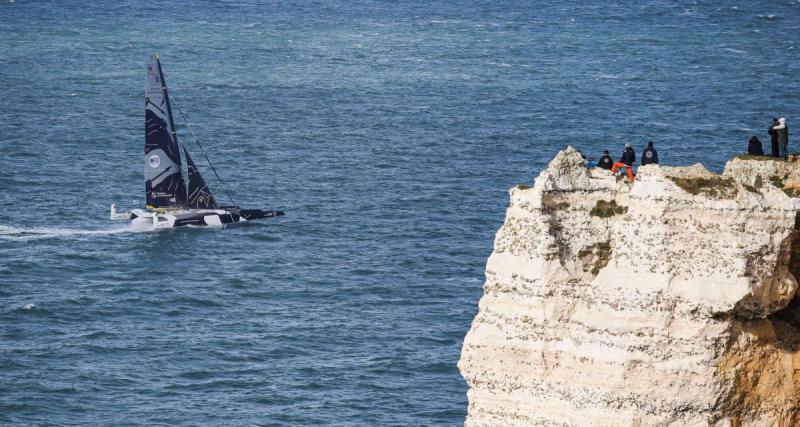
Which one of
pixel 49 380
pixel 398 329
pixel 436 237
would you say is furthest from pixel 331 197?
pixel 49 380

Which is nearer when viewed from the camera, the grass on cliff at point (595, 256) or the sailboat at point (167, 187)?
the grass on cliff at point (595, 256)

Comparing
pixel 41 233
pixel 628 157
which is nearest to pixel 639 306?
pixel 628 157

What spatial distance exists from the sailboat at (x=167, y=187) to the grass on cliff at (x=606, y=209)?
120m

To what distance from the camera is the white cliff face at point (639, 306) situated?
53.0 meters

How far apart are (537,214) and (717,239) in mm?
6020

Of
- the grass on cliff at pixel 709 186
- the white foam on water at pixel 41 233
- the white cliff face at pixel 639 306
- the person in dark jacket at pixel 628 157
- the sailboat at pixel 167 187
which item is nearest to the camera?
the white cliff face at pixel 639 306

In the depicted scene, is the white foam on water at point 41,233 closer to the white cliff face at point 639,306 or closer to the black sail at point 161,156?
the black sail at point 161,156

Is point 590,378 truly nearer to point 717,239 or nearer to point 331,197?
point 717,239

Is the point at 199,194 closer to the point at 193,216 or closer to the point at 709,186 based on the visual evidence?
the point at 193,216

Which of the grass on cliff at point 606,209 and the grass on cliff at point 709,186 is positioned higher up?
the grass on cliff at point 709,186

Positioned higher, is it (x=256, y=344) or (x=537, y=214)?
(x=537, y=214)

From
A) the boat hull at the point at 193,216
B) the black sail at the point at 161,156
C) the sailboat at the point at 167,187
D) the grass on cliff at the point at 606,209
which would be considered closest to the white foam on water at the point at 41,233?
the boat hull at the point at 193,216

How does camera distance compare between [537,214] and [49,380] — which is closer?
[537,214]

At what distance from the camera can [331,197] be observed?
186 meters
